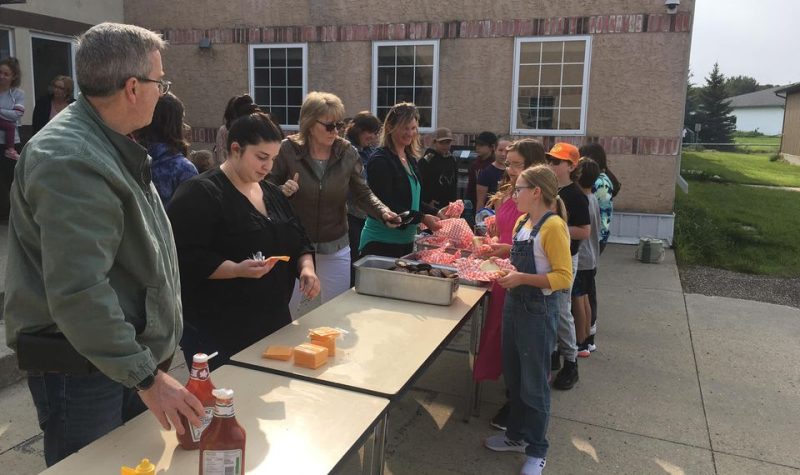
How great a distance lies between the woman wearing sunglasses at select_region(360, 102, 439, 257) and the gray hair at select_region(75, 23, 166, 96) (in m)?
2.63

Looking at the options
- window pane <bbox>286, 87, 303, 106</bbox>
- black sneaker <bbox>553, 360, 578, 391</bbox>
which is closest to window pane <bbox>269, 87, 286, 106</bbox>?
window pane <bbox>286, 87, 303, 106</bbox>

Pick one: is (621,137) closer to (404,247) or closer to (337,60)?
(337,60)

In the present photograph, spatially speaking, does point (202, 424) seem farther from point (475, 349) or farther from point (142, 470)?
point (475, 349)

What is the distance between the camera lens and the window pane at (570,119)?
969 centimetres

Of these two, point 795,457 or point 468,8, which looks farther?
point 468,8

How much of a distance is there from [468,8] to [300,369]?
8868 mm

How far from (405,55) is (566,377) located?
739 cm

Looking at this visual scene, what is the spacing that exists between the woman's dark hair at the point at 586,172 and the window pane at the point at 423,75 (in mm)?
6123

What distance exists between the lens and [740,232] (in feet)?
36.6

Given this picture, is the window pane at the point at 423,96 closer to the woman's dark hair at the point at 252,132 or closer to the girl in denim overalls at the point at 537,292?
the girl in denim overalls at the point at 537,292

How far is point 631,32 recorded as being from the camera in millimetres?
9062

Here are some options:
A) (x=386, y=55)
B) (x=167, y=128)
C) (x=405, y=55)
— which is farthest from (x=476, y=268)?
(x=386, y=55)

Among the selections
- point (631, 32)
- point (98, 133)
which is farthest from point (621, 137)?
point (98, 133)

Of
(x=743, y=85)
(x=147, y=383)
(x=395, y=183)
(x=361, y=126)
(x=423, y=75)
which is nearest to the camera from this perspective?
(x=147, y=383)
